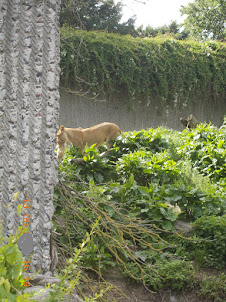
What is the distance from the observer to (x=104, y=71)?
12641mm

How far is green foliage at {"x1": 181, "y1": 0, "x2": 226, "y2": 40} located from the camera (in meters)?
30.8

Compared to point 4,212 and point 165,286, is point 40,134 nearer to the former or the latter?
point 4,212

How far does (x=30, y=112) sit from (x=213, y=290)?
3216 mm

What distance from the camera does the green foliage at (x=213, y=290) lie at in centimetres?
496

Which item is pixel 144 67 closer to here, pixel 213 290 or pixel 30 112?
pixel 213 290

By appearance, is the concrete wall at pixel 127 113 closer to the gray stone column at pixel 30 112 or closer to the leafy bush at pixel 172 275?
the leafy bush at pixel 172 275

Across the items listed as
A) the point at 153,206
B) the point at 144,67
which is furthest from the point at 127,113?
the point at 153,206

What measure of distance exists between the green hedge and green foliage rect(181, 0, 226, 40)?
1612 cm

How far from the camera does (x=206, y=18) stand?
1236 inches

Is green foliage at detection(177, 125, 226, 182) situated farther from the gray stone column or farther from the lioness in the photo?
the gray stone column

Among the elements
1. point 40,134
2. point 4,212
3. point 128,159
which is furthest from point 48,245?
point 128,159

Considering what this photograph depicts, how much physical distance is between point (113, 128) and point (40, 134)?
5.82 m

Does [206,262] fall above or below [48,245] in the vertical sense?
below

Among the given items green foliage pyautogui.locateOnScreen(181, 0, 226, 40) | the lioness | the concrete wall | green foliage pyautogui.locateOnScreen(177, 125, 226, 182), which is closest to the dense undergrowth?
green foliage pyautogui.locateOnScreen(177, 125, 226, 182)
